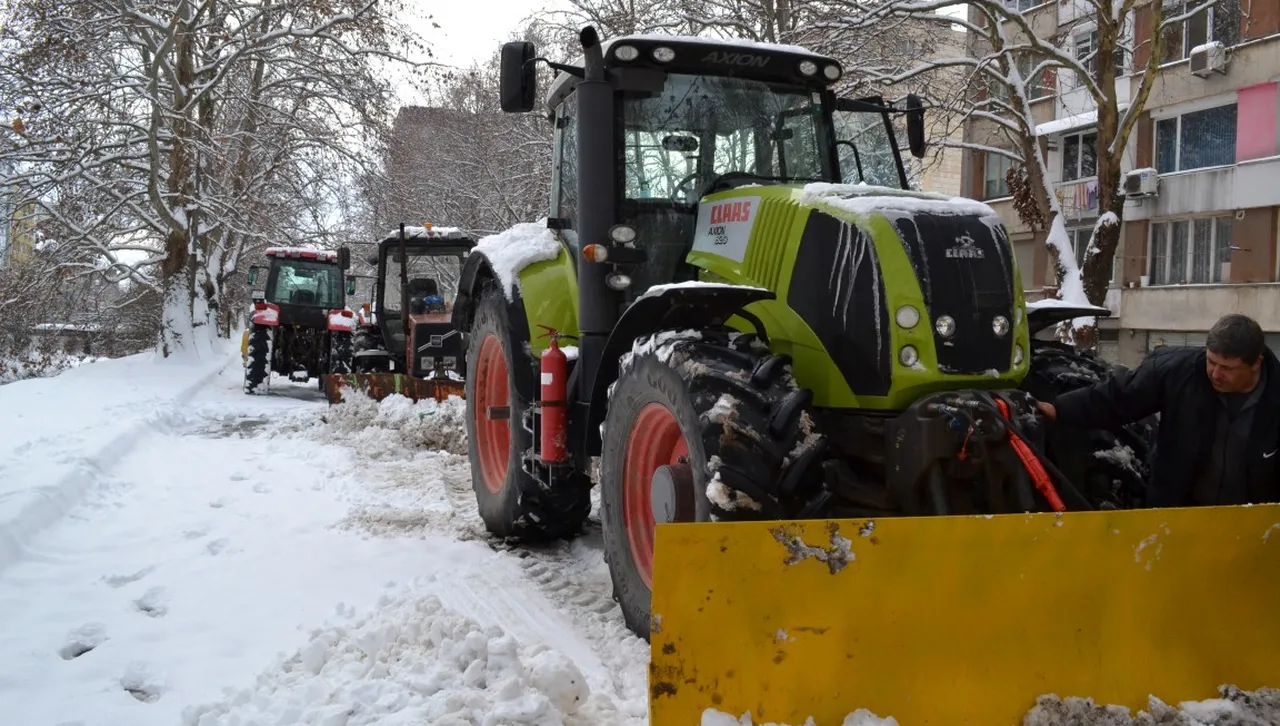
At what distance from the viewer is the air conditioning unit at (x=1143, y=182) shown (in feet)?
69.7

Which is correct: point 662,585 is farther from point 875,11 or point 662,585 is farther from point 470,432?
point 875,11

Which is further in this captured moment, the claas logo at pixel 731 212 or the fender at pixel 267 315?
the fender at pixel 267 315

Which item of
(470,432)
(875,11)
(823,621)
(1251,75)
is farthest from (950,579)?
→ (1251,75)

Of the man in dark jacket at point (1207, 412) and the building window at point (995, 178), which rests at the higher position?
the building window at point (995, 178)

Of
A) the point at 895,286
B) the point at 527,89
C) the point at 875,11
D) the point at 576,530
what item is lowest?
the point at 576,530

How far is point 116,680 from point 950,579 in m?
2.86

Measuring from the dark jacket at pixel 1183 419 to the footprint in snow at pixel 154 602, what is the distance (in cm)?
377

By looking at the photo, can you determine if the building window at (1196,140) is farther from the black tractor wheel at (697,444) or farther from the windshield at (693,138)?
the black tractor wheel at (697,444)

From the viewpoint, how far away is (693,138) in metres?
4.74

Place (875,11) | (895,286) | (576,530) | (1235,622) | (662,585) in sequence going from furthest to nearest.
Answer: (875,11) < (576,530) < (895,286) < (1235,622) < (662,585)

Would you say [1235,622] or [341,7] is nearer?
[1235,622]

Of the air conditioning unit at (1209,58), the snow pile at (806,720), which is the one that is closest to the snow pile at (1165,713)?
the snow pile at (806,720)

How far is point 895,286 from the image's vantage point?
3.56 meters

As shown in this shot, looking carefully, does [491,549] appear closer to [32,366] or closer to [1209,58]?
[32,366]
